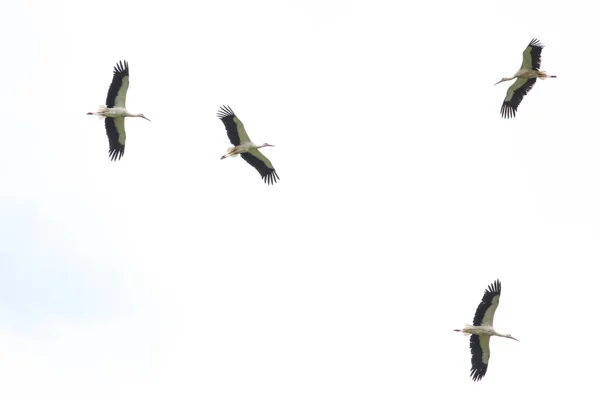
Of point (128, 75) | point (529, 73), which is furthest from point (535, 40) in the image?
point (128, 75)

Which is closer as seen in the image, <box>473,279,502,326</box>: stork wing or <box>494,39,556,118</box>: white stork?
<box>473,279,502,326</box>: stork wing

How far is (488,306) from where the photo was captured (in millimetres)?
27531

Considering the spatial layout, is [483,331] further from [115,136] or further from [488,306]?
[115,136]

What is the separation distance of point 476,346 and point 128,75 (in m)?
9.80

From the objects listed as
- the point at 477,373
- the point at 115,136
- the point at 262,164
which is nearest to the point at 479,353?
the point at 477,373

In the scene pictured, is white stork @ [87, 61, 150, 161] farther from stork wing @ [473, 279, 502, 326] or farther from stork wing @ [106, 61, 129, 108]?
stork wing @ [473, 279, 502, 326]

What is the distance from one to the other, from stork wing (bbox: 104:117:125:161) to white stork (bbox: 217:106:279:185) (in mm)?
2390

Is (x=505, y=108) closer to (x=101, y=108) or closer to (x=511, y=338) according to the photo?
(x=511, y=338)

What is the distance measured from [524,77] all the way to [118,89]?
32.3ft

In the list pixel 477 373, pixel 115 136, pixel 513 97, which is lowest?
pixel 477 373

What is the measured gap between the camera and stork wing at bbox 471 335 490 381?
91.5 ft

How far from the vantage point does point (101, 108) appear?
94.1 feet

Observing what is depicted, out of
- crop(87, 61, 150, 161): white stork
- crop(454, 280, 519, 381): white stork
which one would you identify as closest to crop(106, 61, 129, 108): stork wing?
crop(87, 61, 150, 161): white stork

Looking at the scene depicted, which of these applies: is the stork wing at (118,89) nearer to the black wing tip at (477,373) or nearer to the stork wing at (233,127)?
the stork wing at (233,127)
